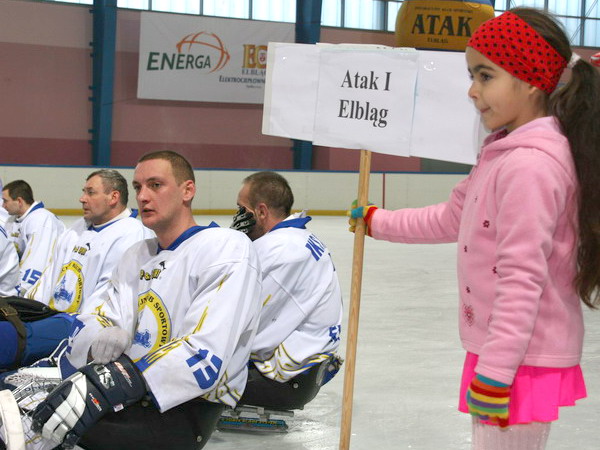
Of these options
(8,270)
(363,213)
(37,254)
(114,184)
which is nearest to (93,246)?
(114,184)

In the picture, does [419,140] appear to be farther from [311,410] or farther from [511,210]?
[311,410]

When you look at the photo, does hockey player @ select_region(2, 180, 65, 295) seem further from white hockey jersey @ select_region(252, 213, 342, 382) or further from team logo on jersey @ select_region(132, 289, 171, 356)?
team logo on jersey @ select_region(132, 289, 171, 356)

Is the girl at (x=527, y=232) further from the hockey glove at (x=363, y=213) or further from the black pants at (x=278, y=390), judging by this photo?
the black pants at (x=278, y=390)

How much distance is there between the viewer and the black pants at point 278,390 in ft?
12.3

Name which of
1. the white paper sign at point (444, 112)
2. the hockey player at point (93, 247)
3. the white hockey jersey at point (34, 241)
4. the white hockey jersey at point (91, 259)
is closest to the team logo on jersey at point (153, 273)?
the white paper sign at point (444, 112)

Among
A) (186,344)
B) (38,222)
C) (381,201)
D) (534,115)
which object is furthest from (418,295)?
(381,201)

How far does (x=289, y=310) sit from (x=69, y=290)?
56.7 inches

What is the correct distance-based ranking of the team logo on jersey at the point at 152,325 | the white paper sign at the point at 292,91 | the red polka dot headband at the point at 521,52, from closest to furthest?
the red polka dot headband at the point at 521,52 < the team logo on jersey at the point at 152,325 < the white paper sign at the point at 292,91

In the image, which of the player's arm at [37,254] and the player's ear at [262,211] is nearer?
the player's ear at [262,211]

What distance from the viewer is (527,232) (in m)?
1.75

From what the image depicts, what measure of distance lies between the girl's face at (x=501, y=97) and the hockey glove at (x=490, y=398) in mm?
547

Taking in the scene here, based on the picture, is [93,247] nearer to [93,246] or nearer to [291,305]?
[93,246]

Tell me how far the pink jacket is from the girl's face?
56 millimetres

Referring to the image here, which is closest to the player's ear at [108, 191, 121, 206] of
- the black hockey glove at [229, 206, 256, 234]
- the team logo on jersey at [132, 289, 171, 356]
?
the black hockey glove at [229, 206, 256, 234]
